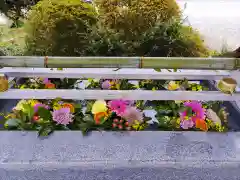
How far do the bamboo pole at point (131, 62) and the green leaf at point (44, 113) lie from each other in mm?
207

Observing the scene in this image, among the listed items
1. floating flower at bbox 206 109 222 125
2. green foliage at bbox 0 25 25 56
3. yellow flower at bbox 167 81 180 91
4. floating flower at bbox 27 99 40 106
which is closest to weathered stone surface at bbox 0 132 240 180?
floating flower at bbox 206 109 222 125

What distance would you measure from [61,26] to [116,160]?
1.21m

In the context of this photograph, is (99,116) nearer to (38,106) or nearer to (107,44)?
(38,106)

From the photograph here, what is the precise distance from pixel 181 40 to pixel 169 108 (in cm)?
87

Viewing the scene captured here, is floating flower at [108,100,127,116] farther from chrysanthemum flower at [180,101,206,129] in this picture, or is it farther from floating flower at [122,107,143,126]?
chrysanthemum flower at [180,101,206,129]

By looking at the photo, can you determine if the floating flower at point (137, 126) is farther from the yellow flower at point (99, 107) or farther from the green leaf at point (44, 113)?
the green leaf at point (44, 113)

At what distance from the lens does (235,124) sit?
48.5 inches

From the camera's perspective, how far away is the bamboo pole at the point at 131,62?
1051 millimetres

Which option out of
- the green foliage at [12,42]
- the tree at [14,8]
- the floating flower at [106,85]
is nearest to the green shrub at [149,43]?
the floating flower at [106,85]

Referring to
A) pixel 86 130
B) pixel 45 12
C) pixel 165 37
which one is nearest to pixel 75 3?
pixel 45 12

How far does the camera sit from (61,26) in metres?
1.96

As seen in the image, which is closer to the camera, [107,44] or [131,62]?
[131,62]

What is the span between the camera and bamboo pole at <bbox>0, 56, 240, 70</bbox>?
1.05m

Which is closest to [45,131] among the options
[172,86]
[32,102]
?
[32,102]
